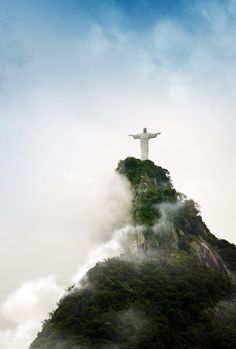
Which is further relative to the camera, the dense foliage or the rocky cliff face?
the rocky cliff face

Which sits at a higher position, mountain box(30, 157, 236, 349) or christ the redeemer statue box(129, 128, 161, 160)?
christ the redeemer statue box(129, 128, 161, 160)

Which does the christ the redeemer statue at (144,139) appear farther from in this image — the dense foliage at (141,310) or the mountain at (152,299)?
the dense foliage at (141,310)

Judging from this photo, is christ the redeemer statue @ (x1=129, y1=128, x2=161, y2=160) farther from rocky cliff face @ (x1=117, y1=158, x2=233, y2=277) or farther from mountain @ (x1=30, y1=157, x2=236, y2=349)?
mountain @ (x1=30, y1=157, x2=236, y2=349)

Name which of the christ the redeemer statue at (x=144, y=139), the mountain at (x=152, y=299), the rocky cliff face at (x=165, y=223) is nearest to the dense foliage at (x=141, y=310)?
the mountain at (x=152, y=299)

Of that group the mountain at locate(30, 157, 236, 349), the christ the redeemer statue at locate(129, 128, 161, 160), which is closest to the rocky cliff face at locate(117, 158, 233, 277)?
the mountain at locate(30, 157, 236, 349)

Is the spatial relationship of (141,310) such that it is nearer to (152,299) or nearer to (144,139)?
(152,299)

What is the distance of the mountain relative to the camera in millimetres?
45281

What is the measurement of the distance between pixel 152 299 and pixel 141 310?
229 cm

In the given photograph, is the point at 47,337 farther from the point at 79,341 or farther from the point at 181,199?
the point at 181,199

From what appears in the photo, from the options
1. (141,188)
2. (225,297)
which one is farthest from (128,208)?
(225,297)

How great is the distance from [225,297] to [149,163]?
30438mm

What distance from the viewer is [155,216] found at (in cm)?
6406

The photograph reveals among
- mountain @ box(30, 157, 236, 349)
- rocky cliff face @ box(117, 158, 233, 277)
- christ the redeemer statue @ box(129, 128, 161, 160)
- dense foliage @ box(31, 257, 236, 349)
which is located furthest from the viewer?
christ the redeemer statue @ box(129, 128, 161, 160)

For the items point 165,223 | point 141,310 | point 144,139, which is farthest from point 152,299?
point 144,139
